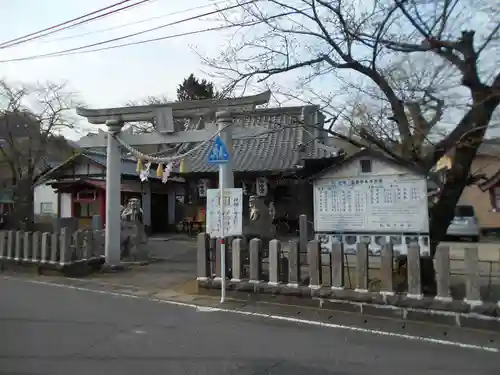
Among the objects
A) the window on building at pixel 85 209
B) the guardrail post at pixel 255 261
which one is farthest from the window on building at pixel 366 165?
the window on building at pixel 85 209

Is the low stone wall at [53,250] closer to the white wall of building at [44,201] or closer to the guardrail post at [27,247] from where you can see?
the guardrail post at [27,247]

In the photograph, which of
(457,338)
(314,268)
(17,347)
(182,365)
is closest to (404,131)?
(314,268)

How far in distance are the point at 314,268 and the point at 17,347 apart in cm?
474

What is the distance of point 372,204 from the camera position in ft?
30.8

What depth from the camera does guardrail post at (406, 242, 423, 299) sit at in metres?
7.38

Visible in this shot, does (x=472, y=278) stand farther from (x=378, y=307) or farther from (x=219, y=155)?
(x=219, y=155)

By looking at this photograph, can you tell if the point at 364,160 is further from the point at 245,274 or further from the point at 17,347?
the point at 17,347

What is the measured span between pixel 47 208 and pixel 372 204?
3117 centimetres

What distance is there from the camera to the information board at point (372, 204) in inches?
352

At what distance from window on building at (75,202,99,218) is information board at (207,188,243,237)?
20020mm

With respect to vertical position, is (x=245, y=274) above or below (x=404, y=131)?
below

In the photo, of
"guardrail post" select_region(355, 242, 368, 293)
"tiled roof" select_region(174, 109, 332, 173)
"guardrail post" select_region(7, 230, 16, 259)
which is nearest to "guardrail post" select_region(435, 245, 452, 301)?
"guardrail post" select_region(355, 242, 368, 293)

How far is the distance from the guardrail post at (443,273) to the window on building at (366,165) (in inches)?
109

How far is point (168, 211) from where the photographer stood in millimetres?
30812
